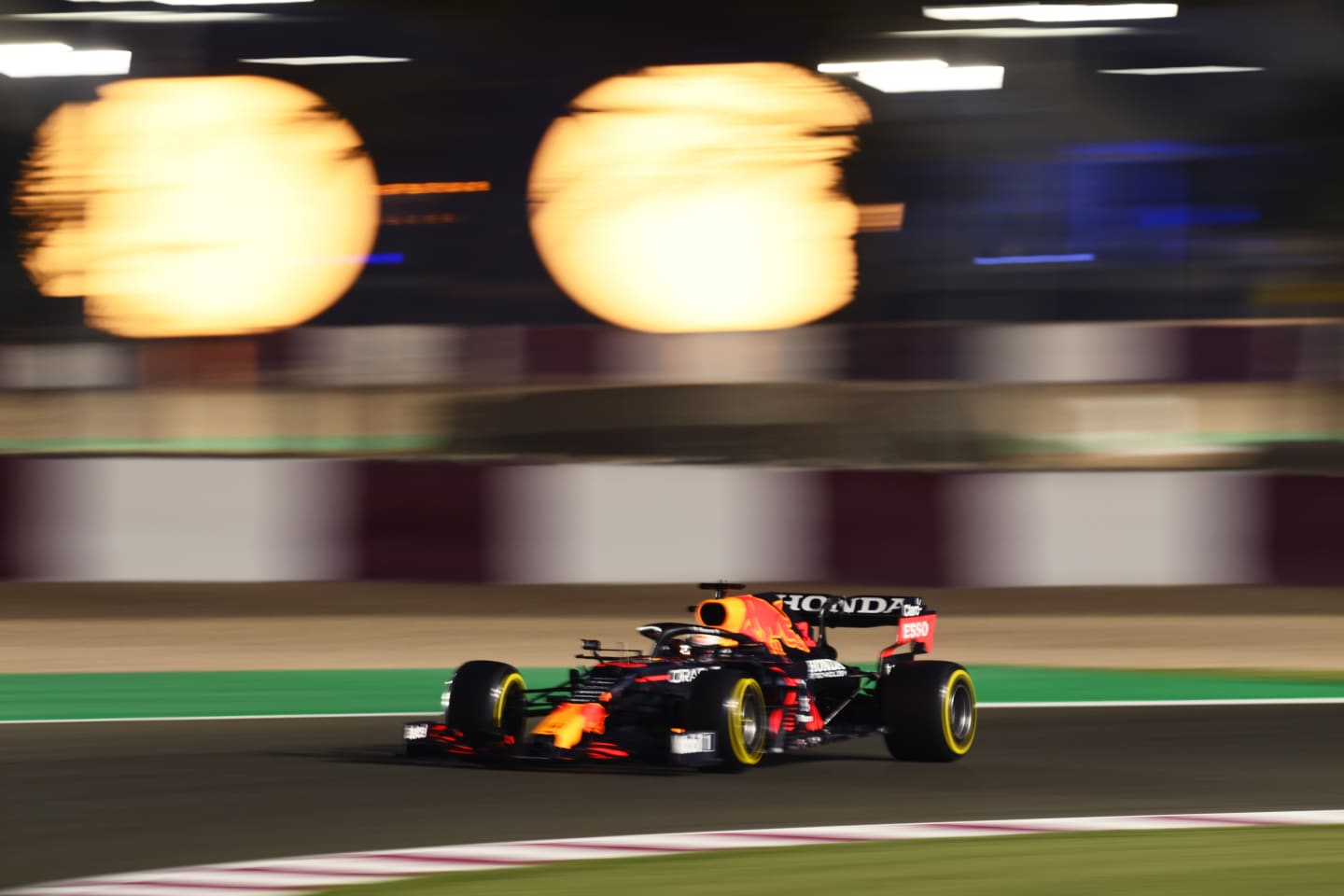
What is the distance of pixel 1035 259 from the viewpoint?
17.2m

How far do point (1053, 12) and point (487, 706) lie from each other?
33.1 feet

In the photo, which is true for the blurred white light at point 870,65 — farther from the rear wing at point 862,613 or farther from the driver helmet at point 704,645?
the driver helmet at point 704,645

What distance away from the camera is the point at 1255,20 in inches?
683

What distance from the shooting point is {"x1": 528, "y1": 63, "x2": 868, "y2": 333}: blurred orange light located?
16.5 meters

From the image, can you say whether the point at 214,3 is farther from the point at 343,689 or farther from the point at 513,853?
the point at 513,853

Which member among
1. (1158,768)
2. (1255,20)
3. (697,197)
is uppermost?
(1255,20)

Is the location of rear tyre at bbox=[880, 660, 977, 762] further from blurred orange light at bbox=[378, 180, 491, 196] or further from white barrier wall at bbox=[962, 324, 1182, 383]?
blurred orange light at bbox=[378, 180, 491, 196]

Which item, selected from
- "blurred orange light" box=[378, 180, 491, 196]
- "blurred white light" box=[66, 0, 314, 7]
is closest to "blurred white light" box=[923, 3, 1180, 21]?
"blurred orange light" box=[378, 180, 491, 196]

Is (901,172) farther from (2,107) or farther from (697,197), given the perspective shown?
(2,107)

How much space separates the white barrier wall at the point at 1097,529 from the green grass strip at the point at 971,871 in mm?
7426

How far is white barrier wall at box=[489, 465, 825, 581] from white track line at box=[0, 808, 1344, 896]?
7036 millimetres

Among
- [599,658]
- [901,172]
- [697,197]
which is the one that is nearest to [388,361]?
[697,197]

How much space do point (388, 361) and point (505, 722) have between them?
9.08 m

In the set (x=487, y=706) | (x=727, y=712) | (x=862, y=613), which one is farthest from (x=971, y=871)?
(x=862, y=613)
